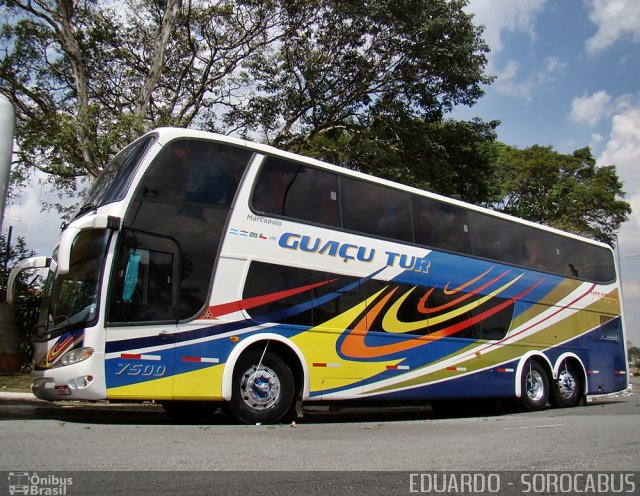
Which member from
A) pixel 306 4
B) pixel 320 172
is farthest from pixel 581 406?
pixel 306 4

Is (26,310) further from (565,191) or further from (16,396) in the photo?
(565,191)

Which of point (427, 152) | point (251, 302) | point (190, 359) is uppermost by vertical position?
point (427, 152)

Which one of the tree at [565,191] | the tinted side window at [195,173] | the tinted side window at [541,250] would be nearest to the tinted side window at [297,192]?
the tinted side window at [195,173]

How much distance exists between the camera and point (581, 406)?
41.9ft

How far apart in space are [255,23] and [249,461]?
15801 mm

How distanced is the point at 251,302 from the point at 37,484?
401 cm

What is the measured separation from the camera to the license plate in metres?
6.32

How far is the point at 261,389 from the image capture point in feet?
24.1

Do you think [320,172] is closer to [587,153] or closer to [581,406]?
[581,406]

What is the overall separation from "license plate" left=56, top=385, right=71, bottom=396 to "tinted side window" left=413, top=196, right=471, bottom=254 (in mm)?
5982

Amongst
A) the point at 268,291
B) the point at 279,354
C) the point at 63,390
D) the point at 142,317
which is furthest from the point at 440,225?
the point at 63,390

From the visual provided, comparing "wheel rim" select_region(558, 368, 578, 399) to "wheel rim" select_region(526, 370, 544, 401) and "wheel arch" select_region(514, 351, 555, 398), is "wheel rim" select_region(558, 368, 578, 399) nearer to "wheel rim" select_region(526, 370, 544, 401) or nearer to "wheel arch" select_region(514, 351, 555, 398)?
"wheel arch" select_region(514, 351, 555, 398)

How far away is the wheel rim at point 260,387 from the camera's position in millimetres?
7254

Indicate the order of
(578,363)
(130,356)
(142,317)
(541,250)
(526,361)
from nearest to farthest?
(130,356)
(142,317)
(526,361)
(541,250)
(578,363)
